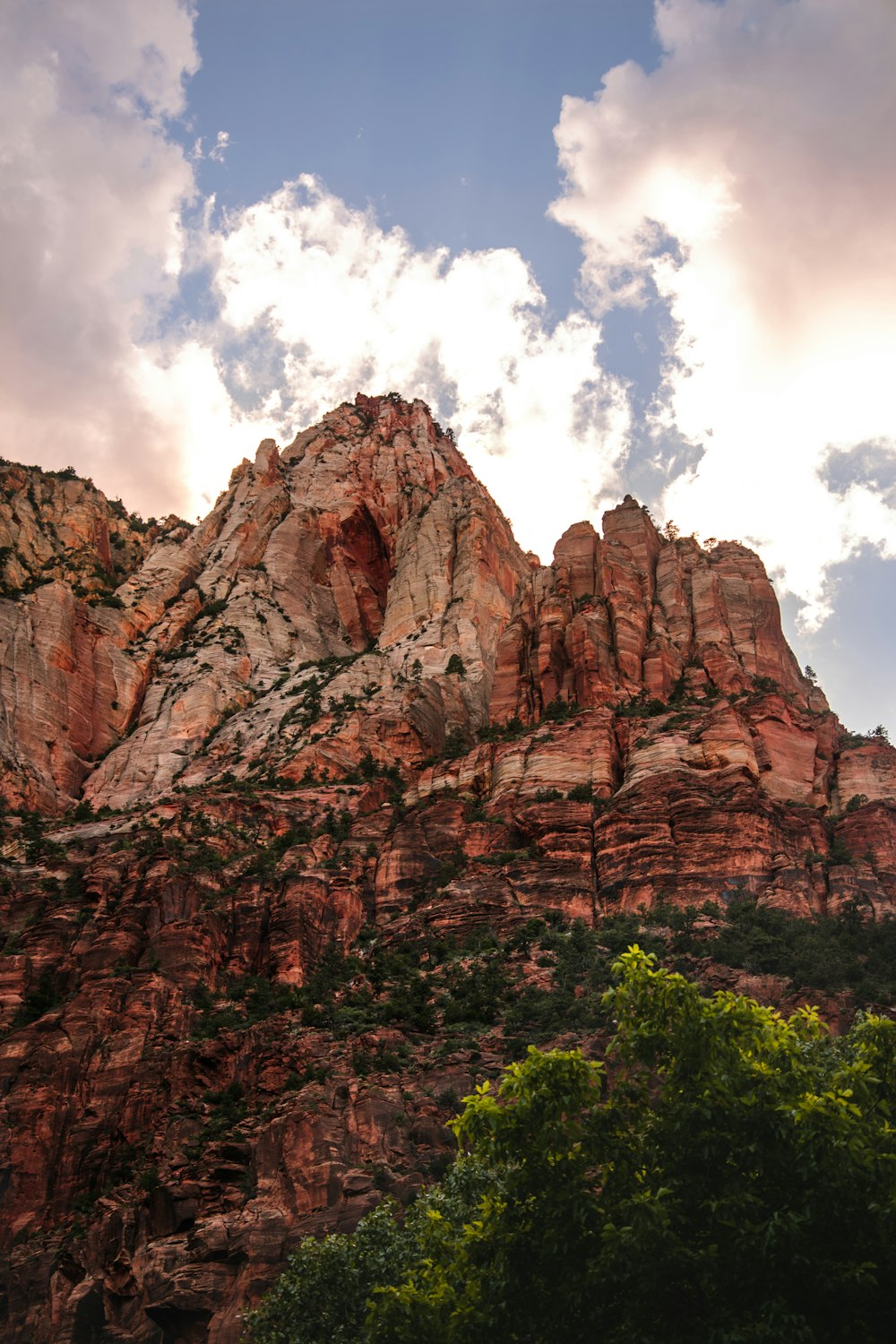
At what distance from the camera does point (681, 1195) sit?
66.6ft

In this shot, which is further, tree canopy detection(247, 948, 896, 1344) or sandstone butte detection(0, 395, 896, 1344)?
sandstone butte detection(0, 395, 896, 1344)

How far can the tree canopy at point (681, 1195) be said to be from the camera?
1902 cm

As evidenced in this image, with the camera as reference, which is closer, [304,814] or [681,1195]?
[681,1195]

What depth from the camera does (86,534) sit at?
4594 inches

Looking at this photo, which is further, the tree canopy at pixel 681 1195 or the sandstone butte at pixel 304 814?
the sandstone butte at pixel 304 814

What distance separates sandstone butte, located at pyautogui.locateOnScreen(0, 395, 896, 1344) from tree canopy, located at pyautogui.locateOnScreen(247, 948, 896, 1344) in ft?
60.3

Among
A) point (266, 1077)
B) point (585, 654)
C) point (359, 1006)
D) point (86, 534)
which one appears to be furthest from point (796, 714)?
point (86, 534)

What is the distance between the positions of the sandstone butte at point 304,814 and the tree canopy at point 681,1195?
60.3 ft

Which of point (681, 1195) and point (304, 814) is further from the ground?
point (304, 814)

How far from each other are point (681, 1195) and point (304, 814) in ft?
180

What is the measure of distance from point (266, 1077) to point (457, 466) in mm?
102028

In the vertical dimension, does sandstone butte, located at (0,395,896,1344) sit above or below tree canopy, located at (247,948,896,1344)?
above

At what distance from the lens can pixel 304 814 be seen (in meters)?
73.7

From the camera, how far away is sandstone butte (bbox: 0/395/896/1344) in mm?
43250
